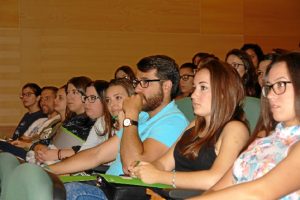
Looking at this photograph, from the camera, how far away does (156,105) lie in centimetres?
306

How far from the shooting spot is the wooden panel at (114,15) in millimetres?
6730

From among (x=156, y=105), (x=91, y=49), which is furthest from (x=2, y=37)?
(x=156, y=105)

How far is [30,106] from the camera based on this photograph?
6.20 meters

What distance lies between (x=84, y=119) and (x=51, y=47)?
9.38 feet

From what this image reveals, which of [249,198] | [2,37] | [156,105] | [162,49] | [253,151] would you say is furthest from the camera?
[162,49]

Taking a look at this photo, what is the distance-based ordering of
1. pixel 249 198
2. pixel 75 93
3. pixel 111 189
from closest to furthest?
pixel 249 198
pixel 111 189
pixel 75 93

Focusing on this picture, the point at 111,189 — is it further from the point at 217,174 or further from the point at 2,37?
the point at 2,37

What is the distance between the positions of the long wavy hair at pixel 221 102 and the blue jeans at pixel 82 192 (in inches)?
17.7

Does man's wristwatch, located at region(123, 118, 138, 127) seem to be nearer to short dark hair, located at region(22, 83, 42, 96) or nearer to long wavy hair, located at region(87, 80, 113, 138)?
long wavy hair, located at region(87, 80, 113, 138)

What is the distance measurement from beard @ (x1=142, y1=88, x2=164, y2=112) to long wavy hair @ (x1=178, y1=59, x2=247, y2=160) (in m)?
0.70

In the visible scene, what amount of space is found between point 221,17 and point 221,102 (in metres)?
5.22

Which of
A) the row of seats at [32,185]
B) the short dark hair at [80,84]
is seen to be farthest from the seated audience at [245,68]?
the row of seats at [32,185]

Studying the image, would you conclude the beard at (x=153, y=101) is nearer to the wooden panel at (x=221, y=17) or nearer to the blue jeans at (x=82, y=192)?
the blue jeans at (x=82, y=192)

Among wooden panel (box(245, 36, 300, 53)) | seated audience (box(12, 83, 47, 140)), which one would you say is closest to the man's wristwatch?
seated audience (box(12, 83, 47, 140))
